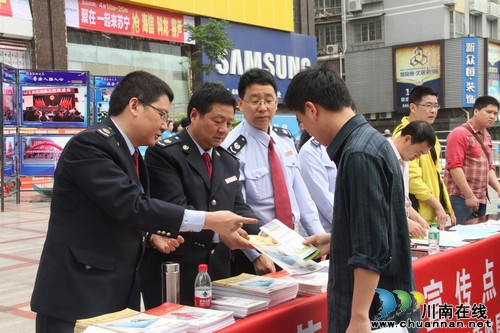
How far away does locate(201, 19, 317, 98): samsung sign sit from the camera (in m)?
19.8

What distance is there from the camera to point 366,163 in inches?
62.8

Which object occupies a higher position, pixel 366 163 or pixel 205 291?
pixel 366 163

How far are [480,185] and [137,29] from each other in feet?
45.1

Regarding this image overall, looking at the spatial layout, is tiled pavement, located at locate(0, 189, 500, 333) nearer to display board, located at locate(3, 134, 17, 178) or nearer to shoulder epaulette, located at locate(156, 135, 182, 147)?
display board, located at locate(3, 134, 17, 178)

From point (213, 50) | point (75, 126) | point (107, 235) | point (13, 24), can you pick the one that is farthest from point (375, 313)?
point (213, 50)

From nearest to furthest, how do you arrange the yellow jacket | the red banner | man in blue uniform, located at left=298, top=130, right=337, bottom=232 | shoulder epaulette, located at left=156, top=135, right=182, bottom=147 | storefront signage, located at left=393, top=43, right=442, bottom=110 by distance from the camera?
shoulder epaulette, located at left=156, top=135, right=182, bottom=147
man in blue uniform, located at left=298, top=130, right=337, bottom=232
the yellow jacket
the red banner
storefront signage, located at left=393, top=43, right=442, bottom=110

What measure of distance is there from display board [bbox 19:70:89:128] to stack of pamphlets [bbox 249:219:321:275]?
333 inches

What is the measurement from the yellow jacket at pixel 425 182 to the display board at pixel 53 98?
7.36 metres

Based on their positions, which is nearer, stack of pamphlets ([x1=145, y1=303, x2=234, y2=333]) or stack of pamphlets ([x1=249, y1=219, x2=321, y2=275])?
stack of pamphlets ([x1=145, y1=303, x2=234, y2=333])

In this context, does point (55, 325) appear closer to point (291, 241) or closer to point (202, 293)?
point (202, 293)

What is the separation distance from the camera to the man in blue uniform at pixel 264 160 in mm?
2826

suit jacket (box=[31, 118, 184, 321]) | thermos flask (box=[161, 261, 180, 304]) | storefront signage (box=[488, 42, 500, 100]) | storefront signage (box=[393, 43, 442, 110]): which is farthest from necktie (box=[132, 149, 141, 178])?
storefront signage (box=[488, 42, 500, 100])

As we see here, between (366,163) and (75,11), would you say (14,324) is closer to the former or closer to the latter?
(366,163)

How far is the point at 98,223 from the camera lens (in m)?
1.93
